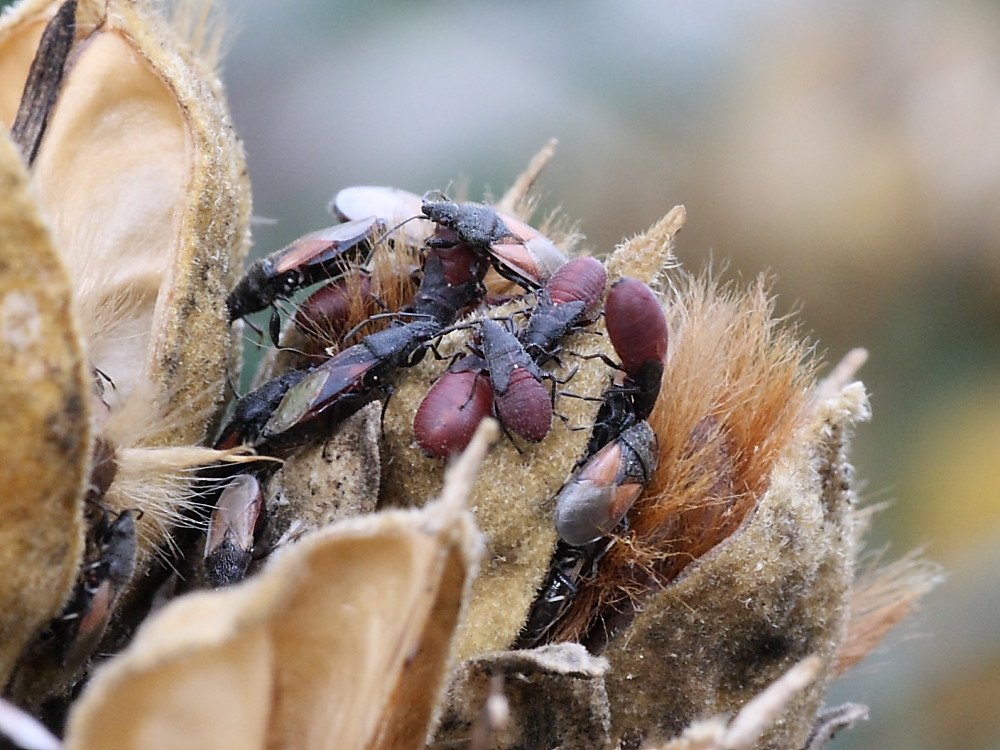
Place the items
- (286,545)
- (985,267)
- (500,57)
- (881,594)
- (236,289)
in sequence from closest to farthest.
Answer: (286,545) → (236,289) → (881,594) → (500,57) → (985,267)

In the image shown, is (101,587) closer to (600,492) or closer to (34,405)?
(34,405)

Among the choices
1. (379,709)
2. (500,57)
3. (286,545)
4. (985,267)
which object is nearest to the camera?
(379,709)

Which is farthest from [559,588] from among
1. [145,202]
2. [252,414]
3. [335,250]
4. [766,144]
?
[766,144]

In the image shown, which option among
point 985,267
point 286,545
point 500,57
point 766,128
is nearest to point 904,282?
point 985,267

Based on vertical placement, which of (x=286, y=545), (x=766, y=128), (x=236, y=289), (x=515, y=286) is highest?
(x=766, y=128)

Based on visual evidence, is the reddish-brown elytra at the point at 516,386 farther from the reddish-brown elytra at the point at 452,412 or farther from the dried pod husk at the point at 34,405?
the dried pod husk at the point at 34,405

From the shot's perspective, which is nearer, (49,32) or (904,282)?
(49,32)

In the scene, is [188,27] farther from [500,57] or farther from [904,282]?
[904,282]
